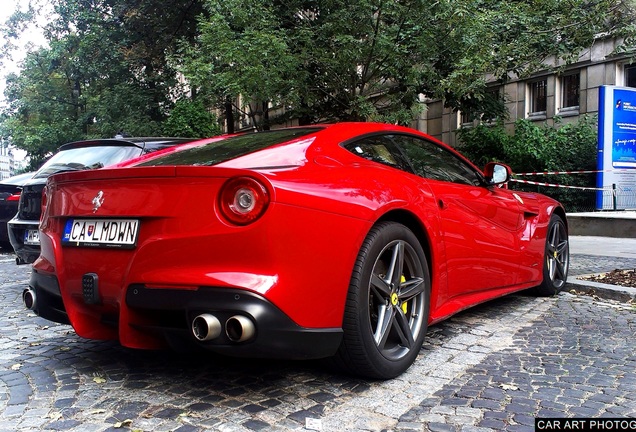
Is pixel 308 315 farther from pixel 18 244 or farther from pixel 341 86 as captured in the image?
pixel 341 86

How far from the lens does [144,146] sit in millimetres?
5789

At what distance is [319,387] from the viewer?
9.80 ft

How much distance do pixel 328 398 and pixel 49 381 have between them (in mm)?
1555

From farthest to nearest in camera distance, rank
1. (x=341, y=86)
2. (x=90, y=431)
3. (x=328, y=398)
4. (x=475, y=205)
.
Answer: (x=341, y=86) → (x=475, y=205) → (x=328, y=398) → (x=90, y=431)

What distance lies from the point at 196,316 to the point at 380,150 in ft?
5.49

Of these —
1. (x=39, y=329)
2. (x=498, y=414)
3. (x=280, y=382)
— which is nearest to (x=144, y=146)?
(x=39, y=329)

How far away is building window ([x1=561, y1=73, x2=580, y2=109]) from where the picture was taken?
18781mm

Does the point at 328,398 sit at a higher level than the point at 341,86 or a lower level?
lower

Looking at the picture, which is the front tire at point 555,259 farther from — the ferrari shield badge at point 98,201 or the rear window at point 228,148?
the ferrari shield badge at point 98,201

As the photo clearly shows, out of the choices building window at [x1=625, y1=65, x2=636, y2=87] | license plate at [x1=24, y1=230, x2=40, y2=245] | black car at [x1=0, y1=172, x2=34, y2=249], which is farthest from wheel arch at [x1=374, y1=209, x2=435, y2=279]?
building window at [x1=625, y1=65, x2=636, y2=87]

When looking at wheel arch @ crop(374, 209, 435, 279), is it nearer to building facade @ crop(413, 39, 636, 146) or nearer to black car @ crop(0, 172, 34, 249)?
black car @ crop(0, 172, 34, 249)

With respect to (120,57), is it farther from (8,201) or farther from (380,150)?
(380,150)

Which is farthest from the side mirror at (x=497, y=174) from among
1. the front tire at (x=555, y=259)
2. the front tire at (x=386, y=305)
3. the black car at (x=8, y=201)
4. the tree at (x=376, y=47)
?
the black car at (x=8, y=201)

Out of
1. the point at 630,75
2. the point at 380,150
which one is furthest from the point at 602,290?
the point at 630,75
